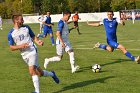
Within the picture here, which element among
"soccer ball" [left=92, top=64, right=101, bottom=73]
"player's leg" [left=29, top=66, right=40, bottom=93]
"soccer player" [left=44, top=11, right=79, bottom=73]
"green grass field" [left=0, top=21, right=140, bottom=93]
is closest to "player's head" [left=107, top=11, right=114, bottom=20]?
"green grass field" [left=0, top=21, right=140, bottom=93]

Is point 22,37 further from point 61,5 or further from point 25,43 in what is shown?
point 61,5

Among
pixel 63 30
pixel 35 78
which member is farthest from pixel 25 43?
pixel 63 30

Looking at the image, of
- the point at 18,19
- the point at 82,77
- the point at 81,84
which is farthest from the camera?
the point at 82,77

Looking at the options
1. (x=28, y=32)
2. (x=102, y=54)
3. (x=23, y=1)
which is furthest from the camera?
(x=23, y=1)

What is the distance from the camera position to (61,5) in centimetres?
9106

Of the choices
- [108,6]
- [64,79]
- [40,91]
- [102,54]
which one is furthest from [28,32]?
[108,6]

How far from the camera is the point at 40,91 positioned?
10.1 m

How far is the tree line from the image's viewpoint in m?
90.6

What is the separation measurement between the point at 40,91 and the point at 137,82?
9.99ft

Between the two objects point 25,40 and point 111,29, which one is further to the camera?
point 111,29

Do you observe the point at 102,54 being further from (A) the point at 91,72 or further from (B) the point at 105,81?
(B) the point at 105,81

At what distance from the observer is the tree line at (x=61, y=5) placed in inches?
3565

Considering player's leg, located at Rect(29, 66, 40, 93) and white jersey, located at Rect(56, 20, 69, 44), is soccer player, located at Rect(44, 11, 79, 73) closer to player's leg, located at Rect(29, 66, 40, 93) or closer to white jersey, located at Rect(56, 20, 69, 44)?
white jersey, located at Rect(56, 20, 69, 44)

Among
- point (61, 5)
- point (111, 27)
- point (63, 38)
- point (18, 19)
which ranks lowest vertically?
point (61, 5)
